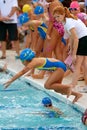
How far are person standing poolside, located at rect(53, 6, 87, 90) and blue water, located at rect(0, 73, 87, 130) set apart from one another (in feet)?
2.69

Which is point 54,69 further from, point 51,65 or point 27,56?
point 27,56

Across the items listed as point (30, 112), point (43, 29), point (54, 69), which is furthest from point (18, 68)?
point (30, 112)

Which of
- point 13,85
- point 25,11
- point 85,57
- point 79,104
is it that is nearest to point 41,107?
point 79,104

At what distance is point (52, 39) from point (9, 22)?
3.58 meters

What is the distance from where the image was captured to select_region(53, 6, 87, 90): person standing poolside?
794 centimetres

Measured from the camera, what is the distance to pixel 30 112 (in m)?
7.59

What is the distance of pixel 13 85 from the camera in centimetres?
1022

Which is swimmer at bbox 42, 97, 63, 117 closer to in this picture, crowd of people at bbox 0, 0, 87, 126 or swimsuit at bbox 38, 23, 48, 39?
crowd of people at bbox 0, 0, 87, 126

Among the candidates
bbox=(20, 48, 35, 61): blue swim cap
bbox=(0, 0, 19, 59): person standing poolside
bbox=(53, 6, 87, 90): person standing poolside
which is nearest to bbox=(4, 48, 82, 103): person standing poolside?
bbox=(20, 48, 35, 61): blue swim cap

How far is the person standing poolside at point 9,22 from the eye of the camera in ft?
43.4

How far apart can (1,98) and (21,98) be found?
0.37 metres

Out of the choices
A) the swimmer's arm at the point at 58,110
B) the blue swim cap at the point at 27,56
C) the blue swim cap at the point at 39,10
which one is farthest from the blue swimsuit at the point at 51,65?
the blue swim cap at the point at 39,10

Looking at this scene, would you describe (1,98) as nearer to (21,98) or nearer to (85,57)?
(21,98)

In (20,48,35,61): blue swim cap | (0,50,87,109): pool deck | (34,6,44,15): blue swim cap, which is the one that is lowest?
(0,50,87,109): pool deck
